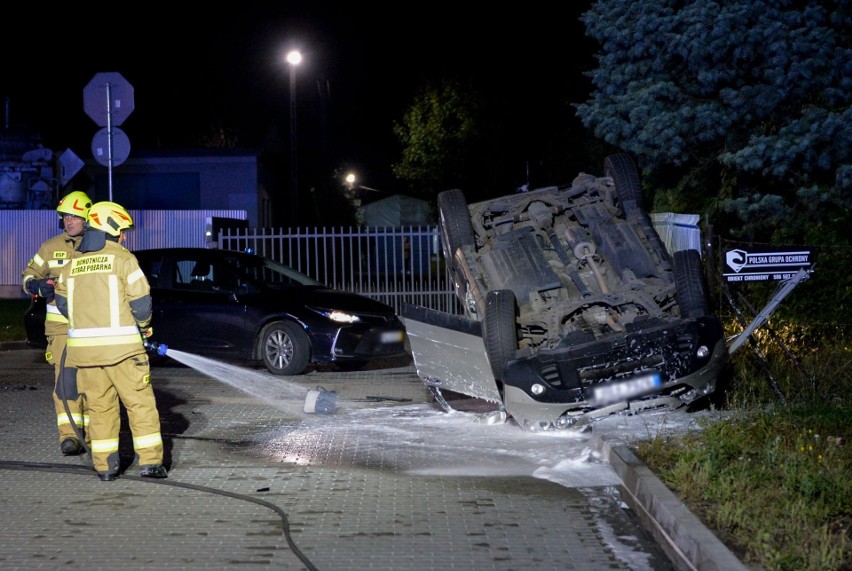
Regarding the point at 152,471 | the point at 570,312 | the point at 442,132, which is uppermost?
the point at 442,132

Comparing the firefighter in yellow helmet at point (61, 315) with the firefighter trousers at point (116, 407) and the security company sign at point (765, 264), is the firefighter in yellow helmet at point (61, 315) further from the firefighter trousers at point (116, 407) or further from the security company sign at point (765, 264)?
the security company sign at point (765, 264)

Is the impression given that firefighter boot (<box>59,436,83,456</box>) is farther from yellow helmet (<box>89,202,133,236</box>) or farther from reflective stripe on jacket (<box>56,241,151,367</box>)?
yellow helmet (<box>89,202,133,236</box>)

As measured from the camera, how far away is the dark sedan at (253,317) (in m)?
12.5

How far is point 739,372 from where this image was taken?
10086mm

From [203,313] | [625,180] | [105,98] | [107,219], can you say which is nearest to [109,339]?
[107,219]

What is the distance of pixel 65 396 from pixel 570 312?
3.91 metres

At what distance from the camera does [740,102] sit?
47.3 ft

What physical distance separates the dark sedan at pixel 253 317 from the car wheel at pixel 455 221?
2797mm

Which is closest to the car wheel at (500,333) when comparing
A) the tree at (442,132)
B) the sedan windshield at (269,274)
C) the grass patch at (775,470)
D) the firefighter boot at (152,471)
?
the grass patch at (775,470)

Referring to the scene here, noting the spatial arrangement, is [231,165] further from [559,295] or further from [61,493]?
[61,493]

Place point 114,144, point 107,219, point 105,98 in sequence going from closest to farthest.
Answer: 1. point 107,219
2. point 105,98
3. point 114,144

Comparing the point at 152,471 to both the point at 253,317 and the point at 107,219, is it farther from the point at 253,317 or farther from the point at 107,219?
the point at 253,317

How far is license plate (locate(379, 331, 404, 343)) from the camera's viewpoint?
1280cm

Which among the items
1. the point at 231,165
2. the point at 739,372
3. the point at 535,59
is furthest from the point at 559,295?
the point at 535,59
